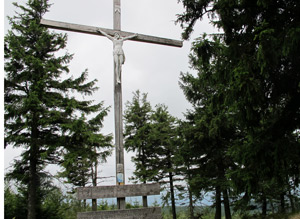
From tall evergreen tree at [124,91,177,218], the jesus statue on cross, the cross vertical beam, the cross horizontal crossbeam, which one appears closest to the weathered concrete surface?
the cross vertical beam

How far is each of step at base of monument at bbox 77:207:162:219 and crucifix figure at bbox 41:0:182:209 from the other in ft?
0.80

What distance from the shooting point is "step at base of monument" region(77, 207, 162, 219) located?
168 inches

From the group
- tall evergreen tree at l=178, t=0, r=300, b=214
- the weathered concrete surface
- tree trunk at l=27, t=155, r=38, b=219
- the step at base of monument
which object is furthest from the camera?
tree trunk at l=27, t=155, r=38, b=219

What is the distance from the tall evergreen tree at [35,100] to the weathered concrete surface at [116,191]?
5.49 m

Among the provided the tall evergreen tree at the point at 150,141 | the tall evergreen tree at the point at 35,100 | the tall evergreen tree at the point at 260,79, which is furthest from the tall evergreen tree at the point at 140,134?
the tall evergreen tree at the point at 260,79

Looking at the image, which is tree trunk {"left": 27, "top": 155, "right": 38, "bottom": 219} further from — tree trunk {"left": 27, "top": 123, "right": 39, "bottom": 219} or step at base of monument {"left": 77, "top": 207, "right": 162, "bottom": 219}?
step at base of monument {"left": 77, "top": 207, "right": 162, "bottom": 219}

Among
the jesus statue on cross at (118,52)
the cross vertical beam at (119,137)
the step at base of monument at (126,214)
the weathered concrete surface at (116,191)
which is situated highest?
the jesus statue on cross at (118,52)

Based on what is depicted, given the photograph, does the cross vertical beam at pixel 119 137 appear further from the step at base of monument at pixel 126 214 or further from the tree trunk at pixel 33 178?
the tree trunk at pixel 33 178

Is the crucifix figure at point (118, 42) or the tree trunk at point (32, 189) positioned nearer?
the crucifix figure at point (118, 42)

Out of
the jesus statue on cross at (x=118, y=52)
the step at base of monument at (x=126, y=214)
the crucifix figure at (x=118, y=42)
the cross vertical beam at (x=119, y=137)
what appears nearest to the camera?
the step at base of monument at (x=126, y=214)

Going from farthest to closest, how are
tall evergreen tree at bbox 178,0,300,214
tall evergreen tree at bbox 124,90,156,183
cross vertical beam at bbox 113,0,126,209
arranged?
1. tall evergreen tree at bbox 124,90,156,183
2. cross vertical beam at bbox 113,0,126,209
3. tall evergreen tree at bbox 178,0,300,214

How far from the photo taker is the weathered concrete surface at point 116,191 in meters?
4.41

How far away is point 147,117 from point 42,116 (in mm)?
8487

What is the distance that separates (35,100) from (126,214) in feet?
21.6
